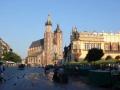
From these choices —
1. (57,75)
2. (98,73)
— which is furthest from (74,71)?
(98,73)

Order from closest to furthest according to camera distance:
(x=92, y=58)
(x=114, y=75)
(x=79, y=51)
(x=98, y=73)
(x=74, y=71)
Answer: (x=114, y=75)
(x=98, y=73)
(x=74, y=71)
(x=92, y=58)
(x=79, y=51)

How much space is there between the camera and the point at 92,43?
162 metres

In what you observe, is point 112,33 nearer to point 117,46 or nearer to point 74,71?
point 117,46

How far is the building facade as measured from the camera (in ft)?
513

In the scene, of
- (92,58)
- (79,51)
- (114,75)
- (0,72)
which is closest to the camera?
(114,75)

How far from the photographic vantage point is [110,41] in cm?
16388

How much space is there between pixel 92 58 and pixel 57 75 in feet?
156

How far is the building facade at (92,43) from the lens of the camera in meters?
156

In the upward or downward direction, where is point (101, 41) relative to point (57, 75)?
upward

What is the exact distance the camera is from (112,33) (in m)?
166

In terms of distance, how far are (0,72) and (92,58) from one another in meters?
51.0

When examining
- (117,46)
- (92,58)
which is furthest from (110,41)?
(92,58)

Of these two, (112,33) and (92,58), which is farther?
(112,33)

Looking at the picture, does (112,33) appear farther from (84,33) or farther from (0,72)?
(0,72)
